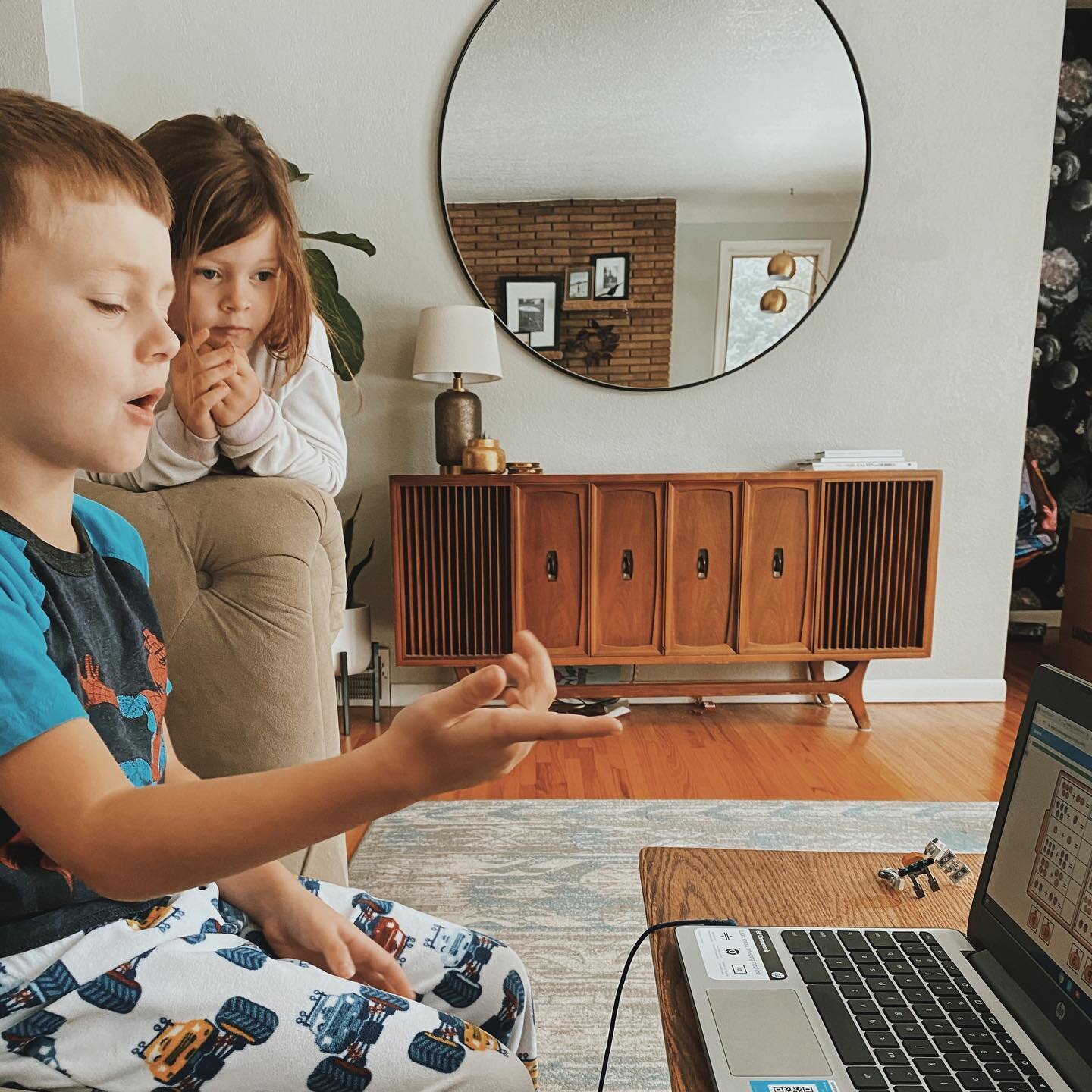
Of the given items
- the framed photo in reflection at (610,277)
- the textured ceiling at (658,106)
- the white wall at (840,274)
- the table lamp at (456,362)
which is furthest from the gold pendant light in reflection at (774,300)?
the table lamp at (456,362)

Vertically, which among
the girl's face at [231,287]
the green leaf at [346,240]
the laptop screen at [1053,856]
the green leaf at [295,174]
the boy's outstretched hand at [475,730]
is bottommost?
the laptop screen at [1053,856]

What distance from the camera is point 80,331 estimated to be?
0.54 metres

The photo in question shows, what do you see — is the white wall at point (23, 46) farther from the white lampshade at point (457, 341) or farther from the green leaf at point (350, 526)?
the green leaf at point (350, 526)

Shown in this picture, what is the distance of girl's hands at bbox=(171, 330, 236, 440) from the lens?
39.4 inches

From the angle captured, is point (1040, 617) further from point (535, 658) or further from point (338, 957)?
point (535, 658)

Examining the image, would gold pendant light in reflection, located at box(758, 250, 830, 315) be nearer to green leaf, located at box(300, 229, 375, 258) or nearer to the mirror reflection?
the mirror reflection

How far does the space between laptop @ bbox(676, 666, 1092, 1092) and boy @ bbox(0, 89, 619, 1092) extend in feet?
0.57

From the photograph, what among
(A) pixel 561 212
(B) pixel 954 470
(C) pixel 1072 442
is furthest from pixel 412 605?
(C) pixel 1072 442

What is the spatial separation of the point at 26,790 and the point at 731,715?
248 cm

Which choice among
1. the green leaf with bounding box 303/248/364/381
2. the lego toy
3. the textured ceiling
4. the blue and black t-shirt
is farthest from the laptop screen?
the textured ceiling

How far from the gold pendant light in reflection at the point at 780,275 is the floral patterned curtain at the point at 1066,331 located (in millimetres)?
1686

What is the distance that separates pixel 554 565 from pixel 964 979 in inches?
77.7

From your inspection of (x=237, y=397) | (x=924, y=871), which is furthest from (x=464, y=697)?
(x=237, y=397)

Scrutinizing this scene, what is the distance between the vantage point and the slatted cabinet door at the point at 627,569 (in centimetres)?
249
